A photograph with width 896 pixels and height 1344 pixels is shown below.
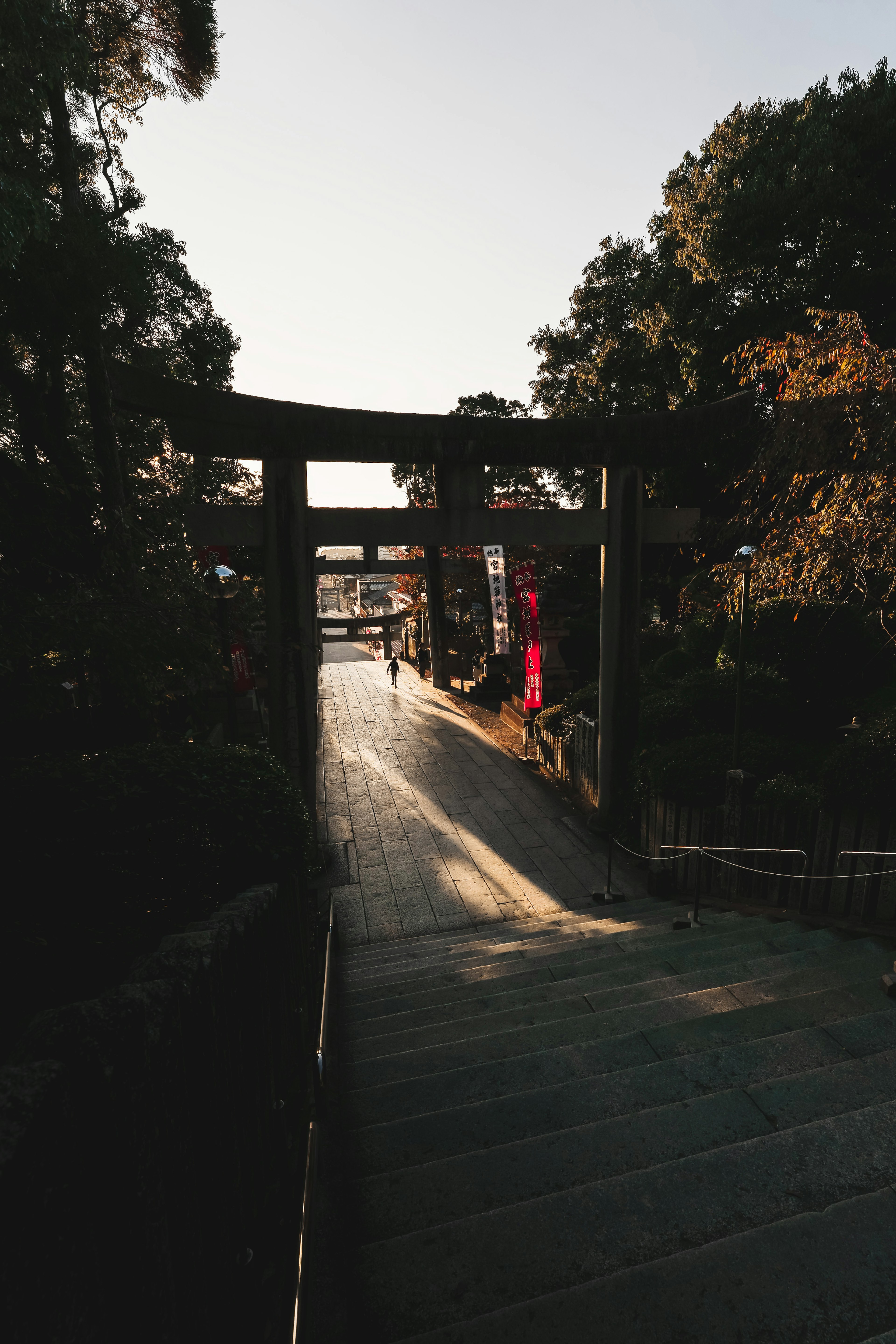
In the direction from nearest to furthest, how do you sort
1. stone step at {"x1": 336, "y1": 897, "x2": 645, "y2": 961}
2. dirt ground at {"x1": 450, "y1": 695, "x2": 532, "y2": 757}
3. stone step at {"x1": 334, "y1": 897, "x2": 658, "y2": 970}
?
stone step at {"x1": 334, "y1": 897, "x2": 658, "y2": 970} < stone step at {"x1": 336, "y1": 897, "x2": 645, "y2": 961} < dirt ground at {"x1": 450, "y1": 695, "x2": 532, "y2": 757}

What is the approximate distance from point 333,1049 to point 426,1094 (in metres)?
0.93

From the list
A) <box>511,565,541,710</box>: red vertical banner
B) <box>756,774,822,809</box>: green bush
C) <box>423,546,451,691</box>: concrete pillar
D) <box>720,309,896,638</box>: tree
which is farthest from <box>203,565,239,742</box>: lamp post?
<box>423,546,451,691</box>: concrete pillar

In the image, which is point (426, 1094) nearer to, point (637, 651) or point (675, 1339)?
point (675, 1339)

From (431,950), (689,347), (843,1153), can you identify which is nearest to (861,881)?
(843,1153)

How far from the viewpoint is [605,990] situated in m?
4.67

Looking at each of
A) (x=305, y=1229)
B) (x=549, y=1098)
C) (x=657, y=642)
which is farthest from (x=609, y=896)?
(x=657, y=642)

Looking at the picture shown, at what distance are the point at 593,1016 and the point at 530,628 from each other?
9.18 metres

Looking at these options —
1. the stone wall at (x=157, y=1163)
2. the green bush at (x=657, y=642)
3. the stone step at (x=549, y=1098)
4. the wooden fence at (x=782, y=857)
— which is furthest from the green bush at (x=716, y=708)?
the stone wall at (x=157, y=1163)

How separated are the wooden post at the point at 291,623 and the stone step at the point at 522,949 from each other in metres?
2.78

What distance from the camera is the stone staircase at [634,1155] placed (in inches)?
77.8

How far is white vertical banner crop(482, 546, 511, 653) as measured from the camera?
14.1 m

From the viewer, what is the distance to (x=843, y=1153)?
8.64ft

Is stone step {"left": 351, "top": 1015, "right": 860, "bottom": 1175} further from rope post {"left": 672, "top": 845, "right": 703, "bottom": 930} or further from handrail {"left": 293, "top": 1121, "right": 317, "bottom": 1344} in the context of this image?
rope post {"left": 672, "top": 845, "right": 703, "bottom": 930}

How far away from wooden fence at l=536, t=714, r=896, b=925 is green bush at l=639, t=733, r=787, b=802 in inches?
6.7
